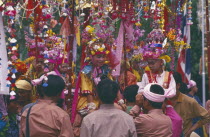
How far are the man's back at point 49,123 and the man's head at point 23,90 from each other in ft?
7.10

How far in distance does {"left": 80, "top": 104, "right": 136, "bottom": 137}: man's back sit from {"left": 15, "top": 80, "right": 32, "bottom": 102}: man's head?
2.36m

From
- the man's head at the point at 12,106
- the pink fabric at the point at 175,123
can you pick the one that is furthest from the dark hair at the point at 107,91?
the man's head at the point at 12,106

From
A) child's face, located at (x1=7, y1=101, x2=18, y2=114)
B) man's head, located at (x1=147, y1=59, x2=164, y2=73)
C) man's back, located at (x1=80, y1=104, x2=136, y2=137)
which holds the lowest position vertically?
child's face, located at (x1=7, y1=101, x2=18, y2=114)

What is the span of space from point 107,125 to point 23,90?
2.49 meters

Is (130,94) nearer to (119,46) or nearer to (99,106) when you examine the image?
(99,106)

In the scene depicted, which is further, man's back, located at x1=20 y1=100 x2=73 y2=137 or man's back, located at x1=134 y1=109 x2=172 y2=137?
man's back, located at x1=134 y1=109 x2=172 y2=137

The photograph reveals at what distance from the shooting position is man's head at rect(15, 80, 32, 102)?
26.0 ft

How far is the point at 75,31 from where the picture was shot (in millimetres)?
8625

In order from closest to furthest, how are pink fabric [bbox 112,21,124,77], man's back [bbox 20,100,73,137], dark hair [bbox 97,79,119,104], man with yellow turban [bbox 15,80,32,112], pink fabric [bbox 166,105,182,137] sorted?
man's back [bbox 20,100,73,137], dark hair [bbox 97,79,119,104], pink fabric [bbox 166,105,182,137], man with yellow turban [bbox 15,80,32,112], pink fabric [bbox 112,21,124,77]

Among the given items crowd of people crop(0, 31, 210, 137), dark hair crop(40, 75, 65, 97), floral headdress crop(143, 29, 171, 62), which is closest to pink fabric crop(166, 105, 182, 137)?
crowd of people crop(0, 31, 210, 137)

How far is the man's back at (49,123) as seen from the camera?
18.7 ft

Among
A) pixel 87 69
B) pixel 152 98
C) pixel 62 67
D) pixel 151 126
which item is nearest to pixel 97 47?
pixel 87 69

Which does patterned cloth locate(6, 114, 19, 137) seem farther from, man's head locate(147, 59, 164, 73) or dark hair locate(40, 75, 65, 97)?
man's head locate(147, 59, 164, 73)

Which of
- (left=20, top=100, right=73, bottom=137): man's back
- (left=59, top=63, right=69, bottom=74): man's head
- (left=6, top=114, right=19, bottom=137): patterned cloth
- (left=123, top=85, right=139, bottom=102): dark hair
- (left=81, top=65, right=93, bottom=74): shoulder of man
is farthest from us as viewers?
(left=59, top=63, right=69, bottom=74): man's head
